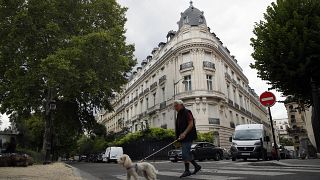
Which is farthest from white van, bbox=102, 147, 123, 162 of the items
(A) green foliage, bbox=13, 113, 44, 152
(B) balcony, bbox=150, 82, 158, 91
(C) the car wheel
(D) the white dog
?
(D) the white dog

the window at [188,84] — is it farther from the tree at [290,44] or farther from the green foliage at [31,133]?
the tree at [290,44]

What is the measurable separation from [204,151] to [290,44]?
13016mm

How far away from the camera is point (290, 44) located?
568 inches

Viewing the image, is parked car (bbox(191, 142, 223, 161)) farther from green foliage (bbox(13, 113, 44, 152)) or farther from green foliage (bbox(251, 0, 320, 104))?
green foliage (bbox(13, 113, 44, 152))

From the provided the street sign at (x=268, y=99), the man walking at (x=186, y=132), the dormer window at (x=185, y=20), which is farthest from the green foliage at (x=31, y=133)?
the man walking at (x=186, y=132)

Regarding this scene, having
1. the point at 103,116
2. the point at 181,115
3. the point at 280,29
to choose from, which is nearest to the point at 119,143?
the point at 280,29

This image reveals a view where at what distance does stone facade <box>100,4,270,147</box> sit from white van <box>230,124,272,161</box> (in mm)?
18468

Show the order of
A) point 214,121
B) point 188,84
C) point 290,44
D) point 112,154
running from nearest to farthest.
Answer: point 290,44 < point 112,154 < point 214,121 < point 188,84

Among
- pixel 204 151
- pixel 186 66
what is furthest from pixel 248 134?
pixel 186 66

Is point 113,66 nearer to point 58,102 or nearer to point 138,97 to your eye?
point 58,102

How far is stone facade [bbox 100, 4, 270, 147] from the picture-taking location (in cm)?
4169

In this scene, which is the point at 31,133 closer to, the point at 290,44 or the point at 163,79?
the point at 163,79

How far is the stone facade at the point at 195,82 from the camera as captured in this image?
137ft

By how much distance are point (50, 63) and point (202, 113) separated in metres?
23.1
